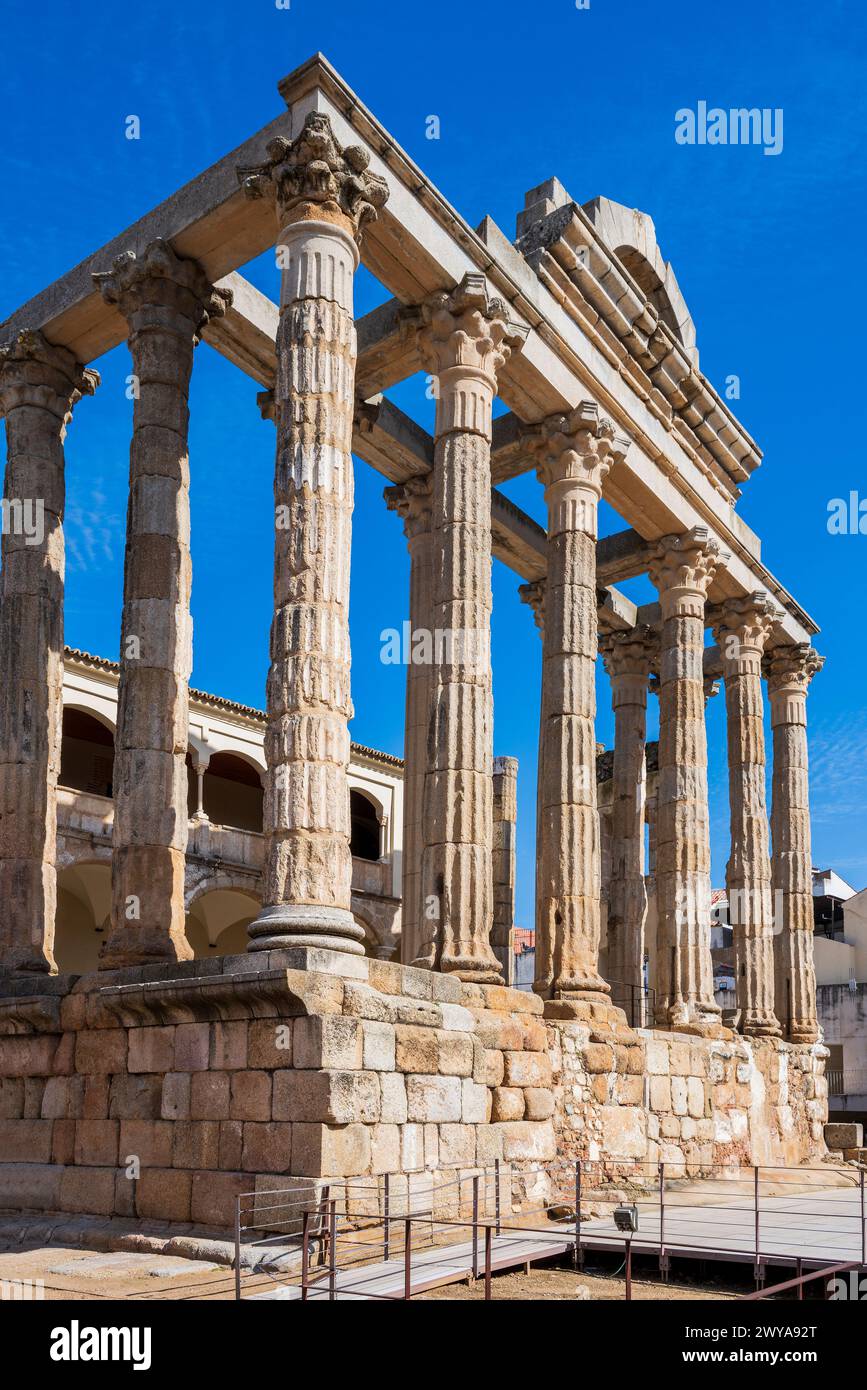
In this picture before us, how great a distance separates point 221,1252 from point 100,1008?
9.68 ft

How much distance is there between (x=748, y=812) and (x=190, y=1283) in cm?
1473

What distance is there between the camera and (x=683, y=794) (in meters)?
20.5

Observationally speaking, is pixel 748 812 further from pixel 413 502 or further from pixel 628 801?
pixel 413 502

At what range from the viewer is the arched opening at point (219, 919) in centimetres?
2842

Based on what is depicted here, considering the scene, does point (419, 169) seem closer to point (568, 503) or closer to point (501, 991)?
point (568, 503)

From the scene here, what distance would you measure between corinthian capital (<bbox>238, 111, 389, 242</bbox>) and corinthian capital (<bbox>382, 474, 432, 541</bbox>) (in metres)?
5.92

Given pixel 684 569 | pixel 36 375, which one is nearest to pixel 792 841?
pixel 684 569

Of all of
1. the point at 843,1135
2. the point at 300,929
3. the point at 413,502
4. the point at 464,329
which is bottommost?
the point at 843,1135

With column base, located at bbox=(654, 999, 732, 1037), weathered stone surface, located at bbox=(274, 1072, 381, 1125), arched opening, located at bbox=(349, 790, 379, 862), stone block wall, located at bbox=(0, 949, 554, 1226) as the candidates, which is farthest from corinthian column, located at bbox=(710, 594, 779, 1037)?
weathered stone surface, located at bbox=(274, 1072, 381, 1125)

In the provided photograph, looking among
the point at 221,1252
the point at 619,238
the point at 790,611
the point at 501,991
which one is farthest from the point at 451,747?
the point at 790,611

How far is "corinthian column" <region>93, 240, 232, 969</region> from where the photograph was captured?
1366 centimetres

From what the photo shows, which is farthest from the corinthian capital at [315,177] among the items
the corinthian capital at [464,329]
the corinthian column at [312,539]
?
the corinthian capital at [464,329]

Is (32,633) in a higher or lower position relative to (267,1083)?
higher

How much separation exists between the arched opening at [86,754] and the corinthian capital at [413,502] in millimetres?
10692
